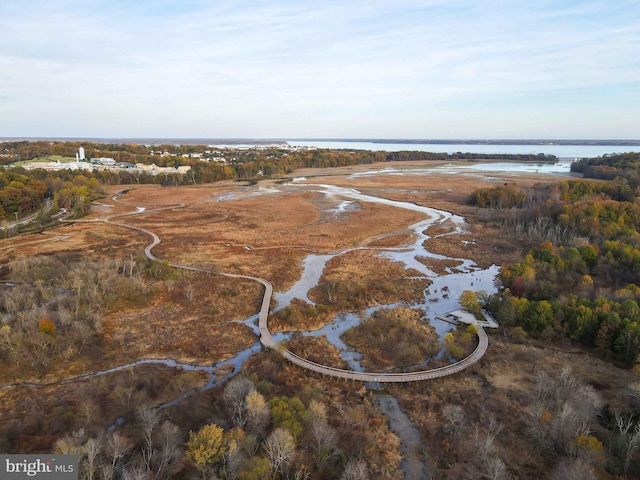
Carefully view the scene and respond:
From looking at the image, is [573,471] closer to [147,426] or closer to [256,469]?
[256,469]

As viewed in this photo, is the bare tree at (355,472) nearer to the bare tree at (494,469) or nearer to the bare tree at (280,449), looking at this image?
the bare tree at (280,449)

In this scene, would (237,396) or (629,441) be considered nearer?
(629,441)

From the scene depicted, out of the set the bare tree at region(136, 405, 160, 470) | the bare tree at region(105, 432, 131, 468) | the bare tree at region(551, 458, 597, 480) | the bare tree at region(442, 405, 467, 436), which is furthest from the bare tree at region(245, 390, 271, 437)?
the bare tree at region(551, 458, 597, 480)

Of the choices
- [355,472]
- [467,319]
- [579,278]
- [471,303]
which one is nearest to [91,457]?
[355,472]

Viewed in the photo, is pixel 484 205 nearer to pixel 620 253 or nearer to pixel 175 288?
pixel 620 253

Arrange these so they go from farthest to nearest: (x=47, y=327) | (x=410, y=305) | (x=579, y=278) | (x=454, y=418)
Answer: (x=579, y=278) < (x=410, y=305) < (x=47, y=327) < (x=454, y=418)

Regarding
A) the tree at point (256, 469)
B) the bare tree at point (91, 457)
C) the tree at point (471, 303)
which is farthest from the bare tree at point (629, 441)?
the bare tree at point (91, 457)
